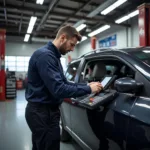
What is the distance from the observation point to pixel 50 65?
152 cm

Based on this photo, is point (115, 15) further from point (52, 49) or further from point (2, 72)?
point (52, 49)

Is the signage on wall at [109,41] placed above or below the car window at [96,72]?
above

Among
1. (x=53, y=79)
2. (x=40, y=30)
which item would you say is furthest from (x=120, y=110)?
(x=40, y=30)

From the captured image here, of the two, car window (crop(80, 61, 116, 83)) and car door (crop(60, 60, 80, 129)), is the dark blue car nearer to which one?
car window (crop(80, 61, 116, 83))

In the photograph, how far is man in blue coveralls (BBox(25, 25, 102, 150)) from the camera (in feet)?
5.01

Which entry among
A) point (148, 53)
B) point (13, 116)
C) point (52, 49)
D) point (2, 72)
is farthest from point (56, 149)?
point (2, 72)

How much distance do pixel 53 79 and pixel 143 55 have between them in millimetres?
911

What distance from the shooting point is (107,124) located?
173 cm

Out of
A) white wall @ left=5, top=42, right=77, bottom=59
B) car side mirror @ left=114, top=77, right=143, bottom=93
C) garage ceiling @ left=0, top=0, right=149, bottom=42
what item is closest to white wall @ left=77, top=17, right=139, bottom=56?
garage ceiling @ left=0, top=0, right=149, bottom=42

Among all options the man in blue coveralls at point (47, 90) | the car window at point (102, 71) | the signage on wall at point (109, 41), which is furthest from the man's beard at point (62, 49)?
the signage on wall at point (109, 41)

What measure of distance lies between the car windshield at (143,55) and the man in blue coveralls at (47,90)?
481mm

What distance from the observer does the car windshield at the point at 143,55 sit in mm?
1729

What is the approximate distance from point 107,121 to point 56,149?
50 cm

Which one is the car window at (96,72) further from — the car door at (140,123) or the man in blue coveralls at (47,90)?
the car door at (140,123)
